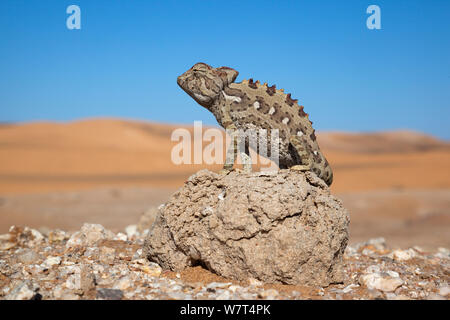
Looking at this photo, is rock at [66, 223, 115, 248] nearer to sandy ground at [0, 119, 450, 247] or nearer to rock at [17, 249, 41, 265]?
rock at [17, 249, 41, 265]

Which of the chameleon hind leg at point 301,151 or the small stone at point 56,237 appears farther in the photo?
the small stone at point 56,237

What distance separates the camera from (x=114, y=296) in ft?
13.8

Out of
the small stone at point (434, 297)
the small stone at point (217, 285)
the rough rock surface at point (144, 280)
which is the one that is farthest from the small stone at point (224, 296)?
the small stone at point (434, 297)

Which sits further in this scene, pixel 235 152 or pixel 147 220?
pixel 147 220

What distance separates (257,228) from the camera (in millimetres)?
4578

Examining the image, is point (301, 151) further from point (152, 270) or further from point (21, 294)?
point (21, 294)

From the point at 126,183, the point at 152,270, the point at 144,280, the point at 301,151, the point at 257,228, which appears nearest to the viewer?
the point at 257,228

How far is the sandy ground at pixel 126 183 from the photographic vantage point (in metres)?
12.8

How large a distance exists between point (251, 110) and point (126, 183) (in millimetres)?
22730

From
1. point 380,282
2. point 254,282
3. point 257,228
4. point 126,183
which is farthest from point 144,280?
point 126,183

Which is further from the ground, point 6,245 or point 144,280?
point 144,280

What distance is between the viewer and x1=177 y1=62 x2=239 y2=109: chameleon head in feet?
17.9

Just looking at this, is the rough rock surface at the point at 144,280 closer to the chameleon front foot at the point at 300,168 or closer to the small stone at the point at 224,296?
the small stone at the point at 224,296

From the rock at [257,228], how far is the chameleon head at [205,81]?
104cm
